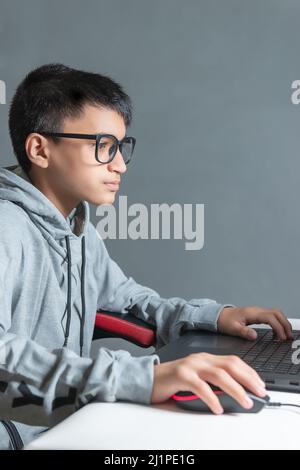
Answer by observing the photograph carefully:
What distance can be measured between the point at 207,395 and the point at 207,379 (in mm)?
26

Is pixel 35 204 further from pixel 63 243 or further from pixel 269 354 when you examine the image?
pixel 269 354

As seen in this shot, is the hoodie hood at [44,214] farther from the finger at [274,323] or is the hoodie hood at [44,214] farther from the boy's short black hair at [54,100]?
the finger at [274,323]

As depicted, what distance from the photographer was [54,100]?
1412mm

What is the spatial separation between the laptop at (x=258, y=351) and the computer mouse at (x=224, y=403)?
0.39 feet

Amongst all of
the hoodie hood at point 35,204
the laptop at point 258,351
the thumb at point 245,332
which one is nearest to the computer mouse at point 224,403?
the laptop at point 258,351

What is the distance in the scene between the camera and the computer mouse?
848 mm

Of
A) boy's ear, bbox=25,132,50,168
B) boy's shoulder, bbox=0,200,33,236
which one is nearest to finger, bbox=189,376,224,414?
boy's shoulder, bbox=0,200,33,236

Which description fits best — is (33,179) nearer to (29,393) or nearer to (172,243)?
(29,393)

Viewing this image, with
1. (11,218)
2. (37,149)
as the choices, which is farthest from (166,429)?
(37,149)

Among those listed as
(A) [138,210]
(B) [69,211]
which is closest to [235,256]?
(A) [138,210]

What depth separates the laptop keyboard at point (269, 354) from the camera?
106 centimetres

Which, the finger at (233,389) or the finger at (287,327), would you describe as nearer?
the finger at (233,389)

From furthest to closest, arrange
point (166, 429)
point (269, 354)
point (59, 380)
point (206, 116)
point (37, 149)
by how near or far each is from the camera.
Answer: point (206, 116) < point (37, 149) < point (269, 354) < point (59, 380) < point (166, 429)

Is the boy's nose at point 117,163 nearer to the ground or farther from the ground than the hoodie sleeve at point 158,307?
farther from the ground
